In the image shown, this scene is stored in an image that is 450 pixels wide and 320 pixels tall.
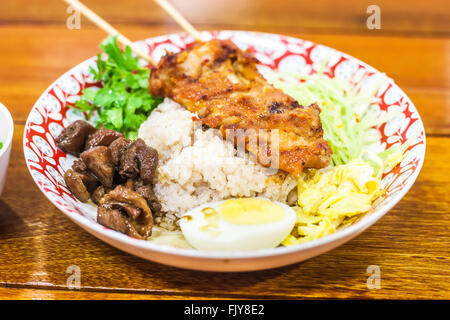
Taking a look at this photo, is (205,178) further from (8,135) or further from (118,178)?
(8,135)

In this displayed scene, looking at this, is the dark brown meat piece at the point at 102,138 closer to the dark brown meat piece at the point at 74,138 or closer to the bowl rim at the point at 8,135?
the dark brown meat piece at the point at 74,138

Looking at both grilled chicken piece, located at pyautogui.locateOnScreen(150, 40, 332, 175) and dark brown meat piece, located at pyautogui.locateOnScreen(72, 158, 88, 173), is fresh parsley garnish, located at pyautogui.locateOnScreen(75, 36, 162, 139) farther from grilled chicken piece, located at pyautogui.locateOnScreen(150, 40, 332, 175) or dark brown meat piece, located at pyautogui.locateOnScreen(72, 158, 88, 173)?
dark brown meat piece, located at pyautogui.locateOnScreen(72, 158, 88, 173)

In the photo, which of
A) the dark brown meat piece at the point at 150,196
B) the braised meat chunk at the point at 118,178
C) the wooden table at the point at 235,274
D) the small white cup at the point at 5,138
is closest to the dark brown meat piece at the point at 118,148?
→ the braised meat chunk at the point at 118,178

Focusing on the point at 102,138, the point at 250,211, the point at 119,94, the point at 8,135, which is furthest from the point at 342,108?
the point at 8,135
